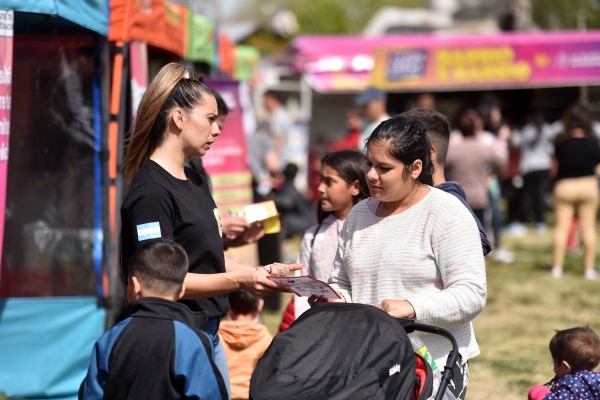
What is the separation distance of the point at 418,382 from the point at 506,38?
52.0 ft

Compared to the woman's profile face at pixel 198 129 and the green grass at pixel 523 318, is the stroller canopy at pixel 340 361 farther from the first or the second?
the green grass at pixel 523 318

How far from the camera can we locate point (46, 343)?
5707 millimetres

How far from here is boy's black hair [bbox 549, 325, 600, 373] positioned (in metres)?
4.15

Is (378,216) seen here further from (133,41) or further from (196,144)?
(133,41)

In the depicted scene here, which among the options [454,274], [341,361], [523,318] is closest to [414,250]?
[454,274]

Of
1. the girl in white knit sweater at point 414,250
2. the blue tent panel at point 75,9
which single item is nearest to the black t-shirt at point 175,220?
the girl in white knit sweater at point 414,250

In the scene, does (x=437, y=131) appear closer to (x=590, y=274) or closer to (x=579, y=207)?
(x=579, y=207)

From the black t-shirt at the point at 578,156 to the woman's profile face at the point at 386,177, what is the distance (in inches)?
297

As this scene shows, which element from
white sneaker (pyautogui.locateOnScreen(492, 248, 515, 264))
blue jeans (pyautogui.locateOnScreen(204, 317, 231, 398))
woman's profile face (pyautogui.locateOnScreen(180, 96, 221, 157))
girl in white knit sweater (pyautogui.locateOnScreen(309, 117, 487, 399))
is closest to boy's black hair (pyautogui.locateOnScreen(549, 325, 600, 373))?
girl in white knit sweater (pyautogui.locateOnScreen(309, 117, 487, 399))

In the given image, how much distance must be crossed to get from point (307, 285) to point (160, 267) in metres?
0.54

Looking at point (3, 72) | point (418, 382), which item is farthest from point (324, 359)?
point (3, 72)

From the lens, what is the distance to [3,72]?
478 cm

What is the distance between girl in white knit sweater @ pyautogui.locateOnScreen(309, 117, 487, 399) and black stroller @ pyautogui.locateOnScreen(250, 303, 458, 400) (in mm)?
194

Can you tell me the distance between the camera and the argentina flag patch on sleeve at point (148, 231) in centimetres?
333
